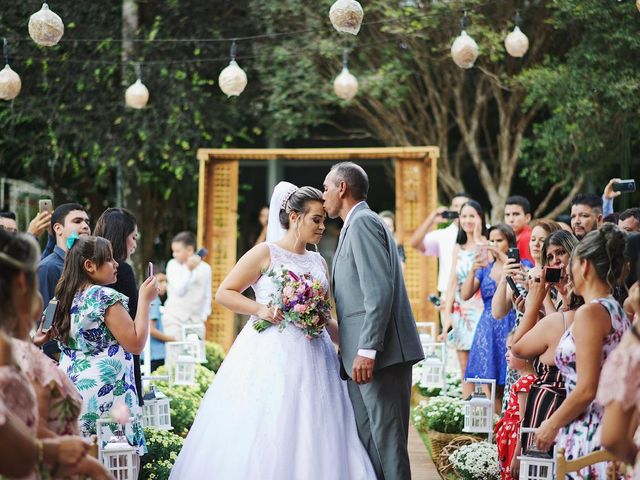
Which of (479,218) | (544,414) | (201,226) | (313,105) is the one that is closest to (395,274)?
(544,414)

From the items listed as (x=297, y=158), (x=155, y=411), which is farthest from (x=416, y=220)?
(x=155, y=411)

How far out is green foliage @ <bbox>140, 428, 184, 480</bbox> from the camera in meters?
5.58

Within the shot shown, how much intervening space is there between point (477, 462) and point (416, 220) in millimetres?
6253

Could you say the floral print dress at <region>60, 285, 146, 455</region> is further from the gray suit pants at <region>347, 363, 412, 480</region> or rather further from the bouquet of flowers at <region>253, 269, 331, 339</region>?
the gray suit pants at <region>347, 363, 412, 480</region>

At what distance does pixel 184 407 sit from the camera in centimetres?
726

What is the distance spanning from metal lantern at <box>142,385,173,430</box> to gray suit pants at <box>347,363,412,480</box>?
56.6 inches

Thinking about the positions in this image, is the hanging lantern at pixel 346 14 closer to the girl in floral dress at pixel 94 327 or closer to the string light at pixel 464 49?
the string light at pixel 464 49

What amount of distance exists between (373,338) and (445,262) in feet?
15.6

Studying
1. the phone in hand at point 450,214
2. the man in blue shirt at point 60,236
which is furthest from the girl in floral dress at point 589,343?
the phone in hand at point 450,214

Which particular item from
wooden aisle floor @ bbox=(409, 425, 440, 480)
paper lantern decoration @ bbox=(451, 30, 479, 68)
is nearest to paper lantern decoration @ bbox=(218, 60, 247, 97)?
paper lantern decoration @ bbox=(451, 30, 479, 68)

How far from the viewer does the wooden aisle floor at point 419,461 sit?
6934 millimetres

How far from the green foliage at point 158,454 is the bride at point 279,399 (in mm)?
528

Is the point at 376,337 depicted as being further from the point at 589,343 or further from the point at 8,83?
the point at 8,83

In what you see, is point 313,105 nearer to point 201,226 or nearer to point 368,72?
point 368,72
